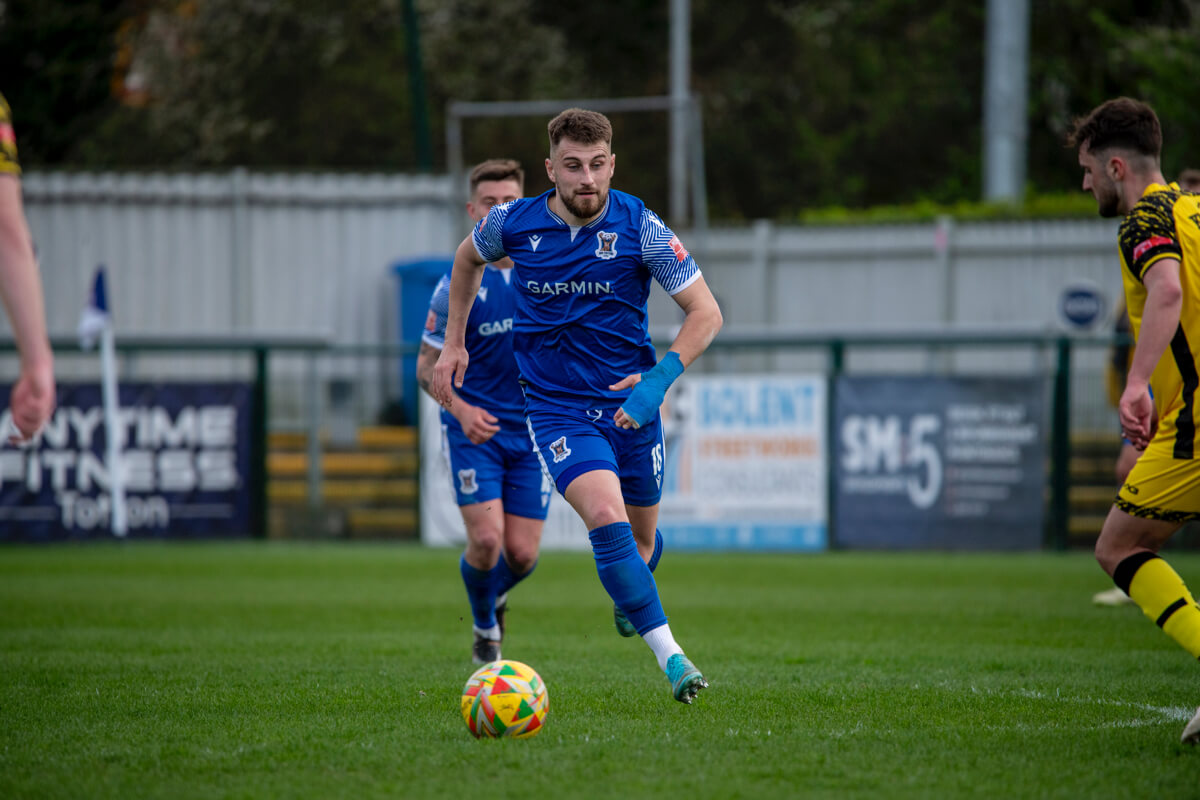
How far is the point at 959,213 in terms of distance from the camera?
19.4 m

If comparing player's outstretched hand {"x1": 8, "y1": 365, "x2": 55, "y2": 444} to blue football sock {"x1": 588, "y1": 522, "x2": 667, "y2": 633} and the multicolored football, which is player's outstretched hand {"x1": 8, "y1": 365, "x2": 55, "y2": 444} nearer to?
the multicolored football

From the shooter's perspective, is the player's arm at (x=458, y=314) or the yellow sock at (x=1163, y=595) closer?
the yellow sock at (x=1163, y=595)

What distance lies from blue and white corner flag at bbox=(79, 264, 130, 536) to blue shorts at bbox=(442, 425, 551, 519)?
8402 mm

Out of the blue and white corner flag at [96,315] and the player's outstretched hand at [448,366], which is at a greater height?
the blue and white corner flag at [96,315]

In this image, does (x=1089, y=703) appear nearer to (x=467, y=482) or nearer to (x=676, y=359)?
(x=676, y=359)

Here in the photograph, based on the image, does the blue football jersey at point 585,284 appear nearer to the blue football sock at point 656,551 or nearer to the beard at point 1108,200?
the blue football sock at point 656,551

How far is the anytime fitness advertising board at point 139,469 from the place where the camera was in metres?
14.7

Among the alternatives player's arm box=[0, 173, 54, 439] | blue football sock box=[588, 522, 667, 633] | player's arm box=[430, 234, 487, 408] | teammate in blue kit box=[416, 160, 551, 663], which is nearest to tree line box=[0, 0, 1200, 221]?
teammate in blue kit box=[416, 160, 551, 663]

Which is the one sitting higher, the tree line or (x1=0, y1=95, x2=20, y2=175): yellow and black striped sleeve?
the tree line

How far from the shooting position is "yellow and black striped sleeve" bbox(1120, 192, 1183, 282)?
4832 mm

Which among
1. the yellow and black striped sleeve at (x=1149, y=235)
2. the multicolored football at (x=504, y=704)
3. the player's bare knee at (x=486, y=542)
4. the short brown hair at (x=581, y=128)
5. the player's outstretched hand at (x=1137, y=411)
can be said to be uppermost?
the short brown hair at (x=581, y=128)

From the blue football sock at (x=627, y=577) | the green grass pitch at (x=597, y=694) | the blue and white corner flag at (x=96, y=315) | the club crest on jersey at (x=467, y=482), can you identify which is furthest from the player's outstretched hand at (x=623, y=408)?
the blue and white corner flag at (x=96, y=315)

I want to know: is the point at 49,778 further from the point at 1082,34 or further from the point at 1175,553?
the point at 1082,34

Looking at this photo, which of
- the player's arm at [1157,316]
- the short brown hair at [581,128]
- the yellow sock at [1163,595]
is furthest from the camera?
the short brown hair at [581,128]
